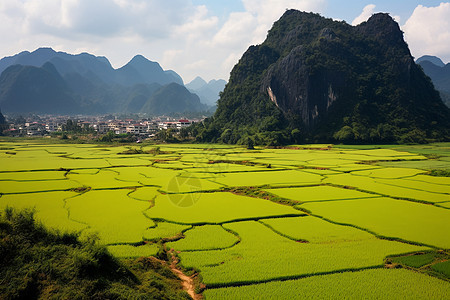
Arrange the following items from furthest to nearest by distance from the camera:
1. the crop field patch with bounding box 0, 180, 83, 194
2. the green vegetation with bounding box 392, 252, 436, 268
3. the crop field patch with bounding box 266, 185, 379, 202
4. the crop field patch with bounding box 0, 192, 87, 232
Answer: the crop field patch with bounding box 0, 180, 83, 194 < the crop field patch with bounding box 266, 185, 379, 202 < the crop field patch with bounding box 0, 192, 87, 232 < the green vegetation with bounding box 392, 252, 436, 268

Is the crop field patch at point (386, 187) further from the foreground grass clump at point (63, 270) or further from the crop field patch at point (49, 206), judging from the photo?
the crop field patch at point (49, 206)

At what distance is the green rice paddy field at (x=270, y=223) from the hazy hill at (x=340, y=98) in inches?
1401

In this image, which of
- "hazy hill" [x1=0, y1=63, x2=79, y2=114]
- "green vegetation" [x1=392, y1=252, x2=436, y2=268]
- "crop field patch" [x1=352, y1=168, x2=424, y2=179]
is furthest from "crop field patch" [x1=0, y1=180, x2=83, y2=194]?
"hazy hill" [x1=0, y1=63, x2=79, y2=114]

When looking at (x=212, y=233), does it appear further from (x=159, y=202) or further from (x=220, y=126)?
(x=220, y=126)

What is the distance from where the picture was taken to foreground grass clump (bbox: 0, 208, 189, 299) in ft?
20.1

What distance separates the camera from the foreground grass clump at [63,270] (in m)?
6.14

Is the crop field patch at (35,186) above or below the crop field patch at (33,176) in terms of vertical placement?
below

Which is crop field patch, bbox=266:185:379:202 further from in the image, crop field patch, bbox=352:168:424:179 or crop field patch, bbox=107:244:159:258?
crop field patch, bbox=107:244:159:258

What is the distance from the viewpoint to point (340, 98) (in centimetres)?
6353

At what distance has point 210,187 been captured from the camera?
19203 mm

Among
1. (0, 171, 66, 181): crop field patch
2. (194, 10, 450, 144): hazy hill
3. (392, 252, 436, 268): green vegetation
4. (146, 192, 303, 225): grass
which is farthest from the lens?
(194, 10, 450, 144): hazy hill

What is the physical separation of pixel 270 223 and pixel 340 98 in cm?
5737

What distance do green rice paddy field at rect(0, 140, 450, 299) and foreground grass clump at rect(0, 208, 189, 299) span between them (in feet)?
3.80

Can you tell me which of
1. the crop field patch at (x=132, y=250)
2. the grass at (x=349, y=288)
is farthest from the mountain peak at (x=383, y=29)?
the crop field patch at (x=132, y=250)
